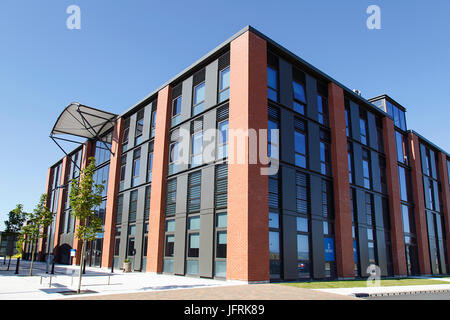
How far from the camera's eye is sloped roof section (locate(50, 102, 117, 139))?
31281mm

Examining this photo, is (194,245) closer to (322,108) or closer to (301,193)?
(301,193)

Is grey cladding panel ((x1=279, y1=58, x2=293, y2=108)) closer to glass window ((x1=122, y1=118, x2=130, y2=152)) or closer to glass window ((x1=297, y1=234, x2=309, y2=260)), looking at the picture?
glass window ((x1=297, y1=234, x2=309, y2=260))

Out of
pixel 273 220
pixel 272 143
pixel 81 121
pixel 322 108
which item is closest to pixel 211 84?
pixel 272 143

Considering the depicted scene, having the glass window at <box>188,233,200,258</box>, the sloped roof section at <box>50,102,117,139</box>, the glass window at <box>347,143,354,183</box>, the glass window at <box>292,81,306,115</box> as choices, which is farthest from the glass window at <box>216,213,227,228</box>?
the sloped roof section at <box>50,102,117,139</box>

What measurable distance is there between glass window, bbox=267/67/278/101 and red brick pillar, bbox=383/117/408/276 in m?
14.5

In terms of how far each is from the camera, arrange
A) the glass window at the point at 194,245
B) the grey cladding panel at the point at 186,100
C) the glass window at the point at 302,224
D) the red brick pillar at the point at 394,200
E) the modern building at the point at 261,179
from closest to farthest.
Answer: the modern building at the point at 261,179, the glass window at the point at 302,224, the glass window at the point at 194,245, the grey cladding panel at the point at 186,100, the red brick pillar at the point at 394,200

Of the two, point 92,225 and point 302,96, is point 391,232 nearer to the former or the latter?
point 302,96

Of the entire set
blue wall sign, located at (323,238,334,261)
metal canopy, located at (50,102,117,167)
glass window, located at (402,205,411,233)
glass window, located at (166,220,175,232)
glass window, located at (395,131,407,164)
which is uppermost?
metal canopy, located at (50,102,117,167)

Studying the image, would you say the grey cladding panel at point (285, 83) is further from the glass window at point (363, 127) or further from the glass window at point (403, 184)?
the glass window at point (403, 184)

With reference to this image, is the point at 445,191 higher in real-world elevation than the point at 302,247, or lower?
higher

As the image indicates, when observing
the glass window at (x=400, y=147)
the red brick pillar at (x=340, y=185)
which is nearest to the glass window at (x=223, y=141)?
the red brick pillar at (x=340, y=185)

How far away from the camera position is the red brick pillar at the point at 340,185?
21.6 m

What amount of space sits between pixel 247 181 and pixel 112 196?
18215mm

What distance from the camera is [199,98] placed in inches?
899
